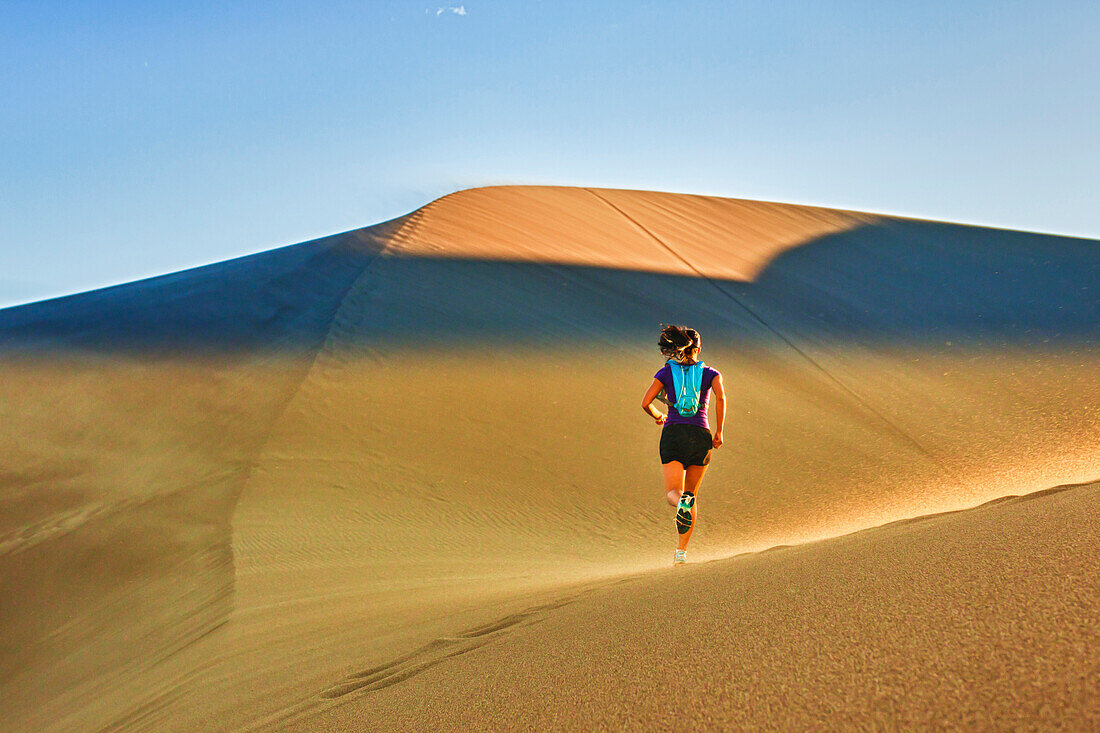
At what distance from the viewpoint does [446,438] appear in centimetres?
858

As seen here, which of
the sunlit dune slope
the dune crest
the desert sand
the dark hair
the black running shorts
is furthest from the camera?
the dune crest

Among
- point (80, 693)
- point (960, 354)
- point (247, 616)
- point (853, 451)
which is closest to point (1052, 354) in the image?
point (960, 354)

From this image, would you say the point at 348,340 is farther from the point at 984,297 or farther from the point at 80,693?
the point at 984,297

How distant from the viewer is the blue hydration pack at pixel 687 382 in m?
4.10

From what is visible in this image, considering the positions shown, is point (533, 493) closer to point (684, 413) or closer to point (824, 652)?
point (684, 413)

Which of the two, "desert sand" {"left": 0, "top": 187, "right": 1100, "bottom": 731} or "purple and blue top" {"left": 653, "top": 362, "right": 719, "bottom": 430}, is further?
"purple and blue top" {"left": 653, "top": 362, "right": 719, "bottom": 430}

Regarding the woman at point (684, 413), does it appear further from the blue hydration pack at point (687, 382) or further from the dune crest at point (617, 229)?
the dune crest at point (617, 229)

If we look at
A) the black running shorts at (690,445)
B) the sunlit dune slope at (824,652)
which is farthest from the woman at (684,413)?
the sunlit dune slope at (824,652)

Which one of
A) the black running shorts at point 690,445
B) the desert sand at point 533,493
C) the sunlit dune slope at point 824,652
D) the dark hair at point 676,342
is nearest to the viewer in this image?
the sunlit dune slope at point 824,652

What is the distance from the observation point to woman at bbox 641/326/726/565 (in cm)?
410

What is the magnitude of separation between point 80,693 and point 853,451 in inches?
310

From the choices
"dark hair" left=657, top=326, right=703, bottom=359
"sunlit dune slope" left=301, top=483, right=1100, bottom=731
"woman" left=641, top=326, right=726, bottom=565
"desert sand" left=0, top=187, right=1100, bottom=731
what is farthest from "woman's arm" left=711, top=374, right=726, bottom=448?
"sunlit dune slope" left=301, top=483, right=1100, bottom=731

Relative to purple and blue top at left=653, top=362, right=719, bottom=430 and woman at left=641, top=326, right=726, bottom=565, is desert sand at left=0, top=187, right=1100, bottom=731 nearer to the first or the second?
woman at left=641, top=326, right=726, bottom=565

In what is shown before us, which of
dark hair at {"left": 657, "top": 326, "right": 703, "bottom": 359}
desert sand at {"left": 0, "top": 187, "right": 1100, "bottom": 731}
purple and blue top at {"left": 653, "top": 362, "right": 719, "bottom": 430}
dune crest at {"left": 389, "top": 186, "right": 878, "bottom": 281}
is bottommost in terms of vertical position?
desert sand at {"left": 0, "top": 187, "right": 1100, "bottom": 731}
